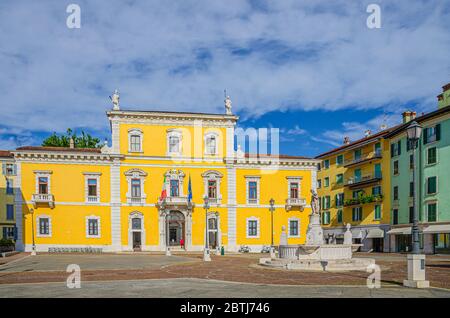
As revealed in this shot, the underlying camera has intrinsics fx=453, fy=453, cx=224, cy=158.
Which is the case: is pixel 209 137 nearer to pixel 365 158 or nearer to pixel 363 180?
pixel 365 158

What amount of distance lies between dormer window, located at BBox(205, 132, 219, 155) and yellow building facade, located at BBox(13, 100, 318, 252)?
11 cm

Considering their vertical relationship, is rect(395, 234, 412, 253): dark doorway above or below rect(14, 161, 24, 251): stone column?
below

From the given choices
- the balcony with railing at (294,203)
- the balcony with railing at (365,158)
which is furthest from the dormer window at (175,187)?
the balcony with railing at (365,158)

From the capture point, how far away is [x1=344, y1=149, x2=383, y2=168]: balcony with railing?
5066 centimetres

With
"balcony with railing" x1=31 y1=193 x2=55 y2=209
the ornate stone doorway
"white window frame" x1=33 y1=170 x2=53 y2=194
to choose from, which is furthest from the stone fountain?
"white window frame" x1=33 y1=170 x2=53 y2=194

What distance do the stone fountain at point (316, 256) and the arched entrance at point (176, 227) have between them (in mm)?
22801

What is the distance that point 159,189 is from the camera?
4853cm

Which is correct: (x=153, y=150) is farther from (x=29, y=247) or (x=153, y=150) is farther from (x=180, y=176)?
(x=29, y=247)

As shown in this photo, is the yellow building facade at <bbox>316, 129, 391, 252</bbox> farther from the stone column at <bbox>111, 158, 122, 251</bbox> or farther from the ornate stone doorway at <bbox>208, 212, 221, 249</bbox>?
the stone column at <bbox>111, 158, 122, 251</bbox>

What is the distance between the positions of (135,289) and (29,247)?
1365 inches

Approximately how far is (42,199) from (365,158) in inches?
1397

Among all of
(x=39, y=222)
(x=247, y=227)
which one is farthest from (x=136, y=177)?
(x=247, y=227)

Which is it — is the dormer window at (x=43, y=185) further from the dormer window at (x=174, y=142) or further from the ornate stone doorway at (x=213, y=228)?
the ornate stone doorway at (x=213, y=228)
